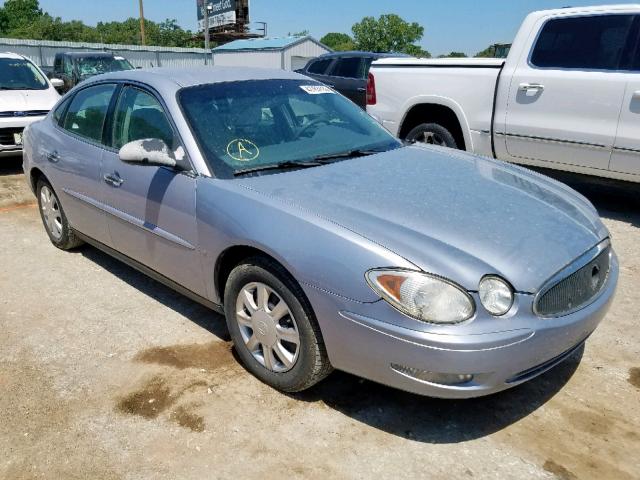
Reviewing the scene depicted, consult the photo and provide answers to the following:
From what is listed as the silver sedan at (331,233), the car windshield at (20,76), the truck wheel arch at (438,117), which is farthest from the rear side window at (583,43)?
the car windshield at (20,76)

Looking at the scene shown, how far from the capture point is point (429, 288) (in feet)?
7.65

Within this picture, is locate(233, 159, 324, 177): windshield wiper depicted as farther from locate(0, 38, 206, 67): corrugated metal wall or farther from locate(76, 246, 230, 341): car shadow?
locate(0, 38, 206, 67): corrugated metal wall

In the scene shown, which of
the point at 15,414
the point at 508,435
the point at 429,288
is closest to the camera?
the point at 429,288

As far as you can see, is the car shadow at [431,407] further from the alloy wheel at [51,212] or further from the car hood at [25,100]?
the car hood at [25,100]

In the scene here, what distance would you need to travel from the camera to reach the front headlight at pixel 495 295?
235 centimetres

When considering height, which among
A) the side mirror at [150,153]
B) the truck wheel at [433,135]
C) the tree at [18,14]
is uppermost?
the tree at [18,14]

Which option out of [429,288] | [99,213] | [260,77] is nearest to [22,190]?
[99,213]

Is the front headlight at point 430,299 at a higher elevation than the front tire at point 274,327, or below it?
higher

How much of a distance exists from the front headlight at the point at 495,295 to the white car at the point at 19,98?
7237mm

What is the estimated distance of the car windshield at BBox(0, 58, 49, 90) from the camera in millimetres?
8500

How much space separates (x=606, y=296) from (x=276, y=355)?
64.9 inches

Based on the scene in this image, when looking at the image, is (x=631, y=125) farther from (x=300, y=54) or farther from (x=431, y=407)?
(x=300, y=54)

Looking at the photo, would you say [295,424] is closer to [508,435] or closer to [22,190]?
[508,435]

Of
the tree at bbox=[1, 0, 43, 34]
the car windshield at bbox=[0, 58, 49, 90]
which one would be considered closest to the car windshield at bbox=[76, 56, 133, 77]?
the car windshield at bbox=[0, 58, 49, 90]
